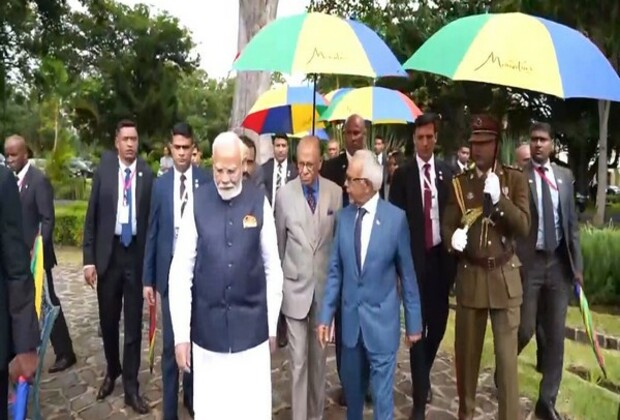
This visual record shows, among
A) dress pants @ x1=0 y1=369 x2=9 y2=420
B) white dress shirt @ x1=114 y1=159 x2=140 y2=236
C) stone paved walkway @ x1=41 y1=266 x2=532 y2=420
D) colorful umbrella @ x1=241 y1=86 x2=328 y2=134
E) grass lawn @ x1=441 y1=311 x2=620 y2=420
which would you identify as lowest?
grass lawn @ x1=441 y1=311 x2=620 y2=420

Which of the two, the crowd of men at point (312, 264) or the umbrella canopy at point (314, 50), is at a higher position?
the umbrella canopy at point (314, 50)

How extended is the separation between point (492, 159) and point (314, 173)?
118 cm

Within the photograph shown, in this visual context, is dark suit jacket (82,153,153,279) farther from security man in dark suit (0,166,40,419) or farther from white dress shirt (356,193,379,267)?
security man in dark suit (0,166,40,419)

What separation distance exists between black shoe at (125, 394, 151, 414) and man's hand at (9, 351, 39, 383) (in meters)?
2.24

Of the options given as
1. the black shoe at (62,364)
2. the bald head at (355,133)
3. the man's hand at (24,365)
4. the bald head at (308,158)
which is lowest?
the black shoe at (62,364)

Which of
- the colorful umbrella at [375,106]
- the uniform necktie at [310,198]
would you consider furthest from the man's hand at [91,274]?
the colorful umbrella at [375,106]

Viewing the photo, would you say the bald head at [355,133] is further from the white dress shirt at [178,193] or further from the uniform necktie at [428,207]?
the white dress shirt at [178,193]

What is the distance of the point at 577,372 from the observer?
7.23 meters

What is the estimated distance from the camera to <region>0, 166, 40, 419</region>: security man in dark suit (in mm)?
3176

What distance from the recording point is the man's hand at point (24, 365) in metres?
3.20

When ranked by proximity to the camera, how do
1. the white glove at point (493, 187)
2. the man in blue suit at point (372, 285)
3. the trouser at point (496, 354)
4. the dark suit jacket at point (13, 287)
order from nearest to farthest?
1. the dark suit jacket at point (13, 287)
2. the man in blue suit at point (372, 285)
3. the white glove at point (493, 187)
4. the trouser at point (496, 354)

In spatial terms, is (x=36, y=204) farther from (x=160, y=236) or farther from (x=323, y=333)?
(x=323, y=333)

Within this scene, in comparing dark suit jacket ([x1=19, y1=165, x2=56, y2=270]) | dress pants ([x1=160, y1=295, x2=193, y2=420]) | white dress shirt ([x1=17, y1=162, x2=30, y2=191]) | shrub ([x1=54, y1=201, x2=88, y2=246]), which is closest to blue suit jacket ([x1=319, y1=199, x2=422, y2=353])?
dress pants ([x1=160, y1=295, x2=193, y2=420])

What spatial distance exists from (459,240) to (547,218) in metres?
1.30
